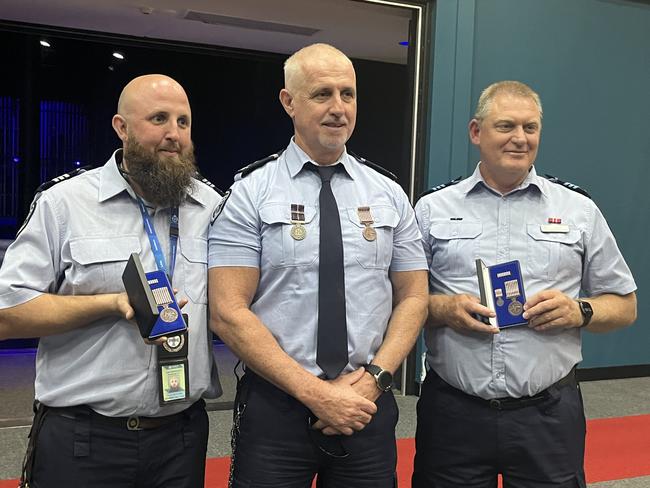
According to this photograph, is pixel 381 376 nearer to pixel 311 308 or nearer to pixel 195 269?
pixel 311 308

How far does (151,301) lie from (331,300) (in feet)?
1.46

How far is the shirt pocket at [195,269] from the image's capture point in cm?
172

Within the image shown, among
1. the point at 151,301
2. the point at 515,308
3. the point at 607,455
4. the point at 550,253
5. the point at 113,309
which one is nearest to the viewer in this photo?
the point at 151,301

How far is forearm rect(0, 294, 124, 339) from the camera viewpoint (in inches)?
62.2

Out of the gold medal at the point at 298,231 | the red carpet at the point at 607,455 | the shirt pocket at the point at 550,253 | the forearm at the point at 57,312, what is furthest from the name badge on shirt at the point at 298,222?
the red carpet at the point at 607,455

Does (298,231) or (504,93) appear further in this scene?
(504,93)

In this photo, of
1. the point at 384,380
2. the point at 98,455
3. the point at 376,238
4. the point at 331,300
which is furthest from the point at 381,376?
the point at 98,455

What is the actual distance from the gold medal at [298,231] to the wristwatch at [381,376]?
374mm

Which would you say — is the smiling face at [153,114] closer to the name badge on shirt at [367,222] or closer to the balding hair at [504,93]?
the name badge on shirt at [367,222]

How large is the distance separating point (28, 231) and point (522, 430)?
4.60 feet

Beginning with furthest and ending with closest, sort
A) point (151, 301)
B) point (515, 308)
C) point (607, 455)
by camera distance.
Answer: point (607, 455)
point (515, 308)
point (151, 301)

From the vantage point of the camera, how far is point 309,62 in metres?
1.72

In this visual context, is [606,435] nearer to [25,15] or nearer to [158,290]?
[158,290]

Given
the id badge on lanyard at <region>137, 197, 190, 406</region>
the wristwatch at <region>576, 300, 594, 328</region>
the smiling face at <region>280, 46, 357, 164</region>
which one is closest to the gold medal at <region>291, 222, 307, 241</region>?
the smiling face at <region>280, 46, 357, 164</region>
